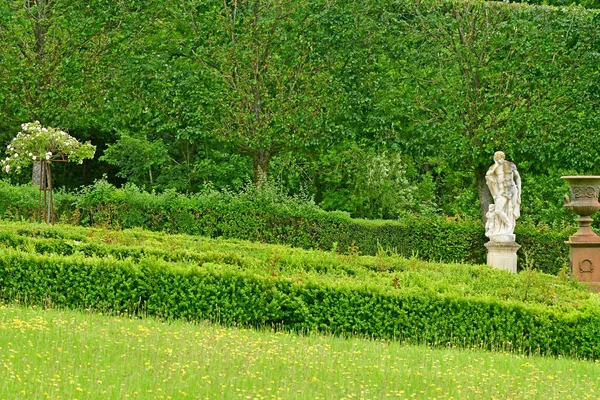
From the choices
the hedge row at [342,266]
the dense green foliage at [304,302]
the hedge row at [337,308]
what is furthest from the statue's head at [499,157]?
the hedge row at [337,308]

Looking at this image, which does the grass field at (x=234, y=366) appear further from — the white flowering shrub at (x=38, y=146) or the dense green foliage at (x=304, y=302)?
the white flowering shrub at (x=38, y=146)

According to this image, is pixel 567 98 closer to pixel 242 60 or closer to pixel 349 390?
pixel 242 60

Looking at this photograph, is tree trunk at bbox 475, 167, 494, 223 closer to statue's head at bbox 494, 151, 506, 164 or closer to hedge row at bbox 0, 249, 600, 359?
statue's head at bbox 494, 151, 506, 164

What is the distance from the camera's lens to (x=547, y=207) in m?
25.7

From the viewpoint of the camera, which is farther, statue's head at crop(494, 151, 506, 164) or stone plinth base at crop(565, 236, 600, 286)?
statue's head at crop(494, 151, 506, 164)

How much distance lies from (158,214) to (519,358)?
1121cm

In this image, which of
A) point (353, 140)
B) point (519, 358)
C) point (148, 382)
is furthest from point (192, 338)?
point (353, 140)

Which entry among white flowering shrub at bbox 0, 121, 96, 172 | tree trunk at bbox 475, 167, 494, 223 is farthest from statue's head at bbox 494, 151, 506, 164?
white flowering shrub at bbox 0, 121, 96, 172

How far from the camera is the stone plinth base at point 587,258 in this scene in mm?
15859

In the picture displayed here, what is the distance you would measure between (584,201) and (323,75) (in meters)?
8.55

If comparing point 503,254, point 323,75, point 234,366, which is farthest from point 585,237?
point 234,366

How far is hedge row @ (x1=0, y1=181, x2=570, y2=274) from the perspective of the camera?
776 inches

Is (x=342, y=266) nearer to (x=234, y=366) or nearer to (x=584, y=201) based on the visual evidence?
(x=584, y=201)

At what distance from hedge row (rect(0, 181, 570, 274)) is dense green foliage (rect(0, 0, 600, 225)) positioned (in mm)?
2115
